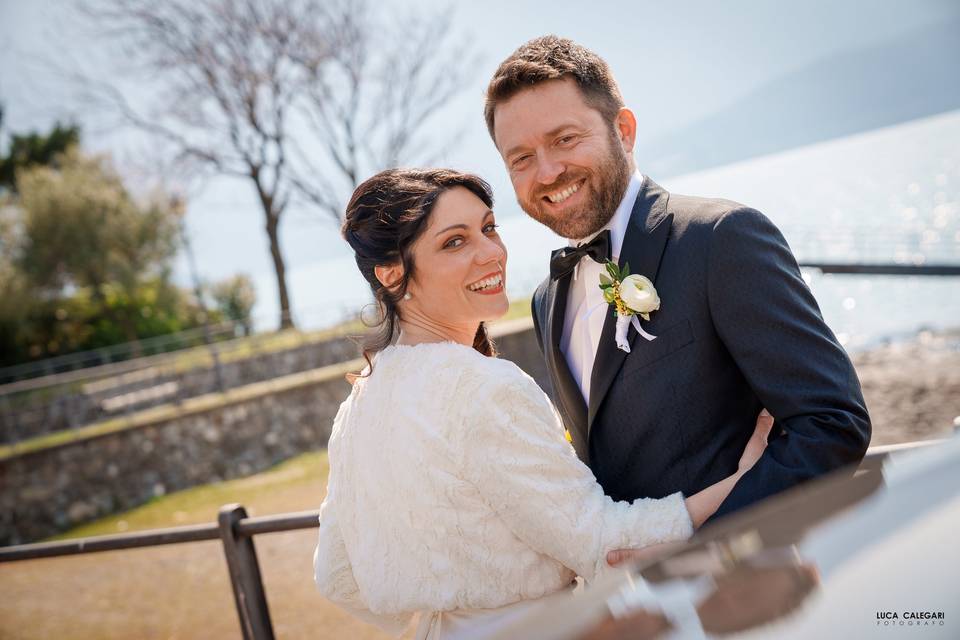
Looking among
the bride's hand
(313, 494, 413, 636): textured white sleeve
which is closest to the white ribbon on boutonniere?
the bride's hand

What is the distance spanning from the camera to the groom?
70.4 inches

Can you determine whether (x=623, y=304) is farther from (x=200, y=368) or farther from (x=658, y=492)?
(x=200, y=368)

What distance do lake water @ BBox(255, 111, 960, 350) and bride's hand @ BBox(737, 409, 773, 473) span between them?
792 millimetres

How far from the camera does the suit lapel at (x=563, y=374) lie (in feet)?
7.62

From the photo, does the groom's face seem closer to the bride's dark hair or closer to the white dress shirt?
the white dress shirt

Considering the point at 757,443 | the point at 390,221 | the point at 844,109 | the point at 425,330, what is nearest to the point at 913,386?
the point at 757,443

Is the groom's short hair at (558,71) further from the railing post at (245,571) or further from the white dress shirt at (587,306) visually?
the railing post at (245,571)

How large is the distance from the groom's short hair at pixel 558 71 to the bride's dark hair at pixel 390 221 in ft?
1.08

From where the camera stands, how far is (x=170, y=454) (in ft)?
40.0

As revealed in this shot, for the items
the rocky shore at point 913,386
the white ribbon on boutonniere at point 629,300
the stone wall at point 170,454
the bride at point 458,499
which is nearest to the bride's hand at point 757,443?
the bride at point 458,499

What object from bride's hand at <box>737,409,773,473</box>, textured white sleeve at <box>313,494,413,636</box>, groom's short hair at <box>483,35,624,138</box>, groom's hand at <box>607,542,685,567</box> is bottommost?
textured white sleeve at <box>313,494,413,636</box>

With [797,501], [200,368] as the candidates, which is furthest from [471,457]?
[200,368]

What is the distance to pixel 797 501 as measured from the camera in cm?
83

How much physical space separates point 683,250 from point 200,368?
1447cm
